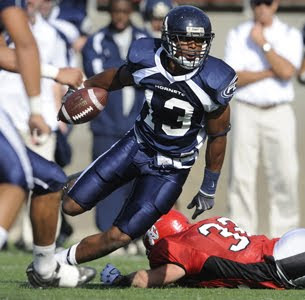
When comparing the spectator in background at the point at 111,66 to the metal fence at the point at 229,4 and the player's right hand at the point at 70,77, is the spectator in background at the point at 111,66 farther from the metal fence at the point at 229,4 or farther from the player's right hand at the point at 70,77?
A: the metal fence at the point at 229,4

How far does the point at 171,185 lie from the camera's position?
22.3 feet

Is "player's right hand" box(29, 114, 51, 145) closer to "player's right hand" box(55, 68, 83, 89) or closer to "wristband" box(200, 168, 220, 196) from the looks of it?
Result: "player's right hand" box(55, 68, 83, 89)

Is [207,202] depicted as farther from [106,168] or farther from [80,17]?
[80,17]

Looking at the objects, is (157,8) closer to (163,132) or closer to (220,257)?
(163,132)

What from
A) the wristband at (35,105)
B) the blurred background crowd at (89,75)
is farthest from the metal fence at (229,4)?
the wristband at (35,105)

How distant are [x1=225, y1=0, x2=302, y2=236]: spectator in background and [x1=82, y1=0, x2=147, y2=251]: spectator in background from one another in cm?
85

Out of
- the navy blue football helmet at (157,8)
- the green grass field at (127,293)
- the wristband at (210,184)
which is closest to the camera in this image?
the green grass field at (127,293)

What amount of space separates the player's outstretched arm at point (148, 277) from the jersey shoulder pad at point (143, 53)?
1.14m

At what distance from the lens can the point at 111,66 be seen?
32.6 ft

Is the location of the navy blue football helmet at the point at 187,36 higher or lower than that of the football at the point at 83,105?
higher

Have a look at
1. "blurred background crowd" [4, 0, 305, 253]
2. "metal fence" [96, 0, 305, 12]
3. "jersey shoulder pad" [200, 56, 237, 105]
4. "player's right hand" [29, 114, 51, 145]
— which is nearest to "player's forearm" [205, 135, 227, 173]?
"jersey shoulder pad" [200, 56, 237, 105]

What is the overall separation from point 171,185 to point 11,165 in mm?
1563

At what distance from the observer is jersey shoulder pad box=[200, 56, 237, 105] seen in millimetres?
6570

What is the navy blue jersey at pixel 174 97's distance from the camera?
662 cm
